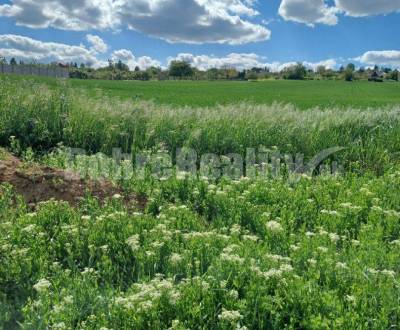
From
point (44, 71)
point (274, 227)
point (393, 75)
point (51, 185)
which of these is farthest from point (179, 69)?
point (274, 227)

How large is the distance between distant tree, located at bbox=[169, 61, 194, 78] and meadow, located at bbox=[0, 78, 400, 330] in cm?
10995

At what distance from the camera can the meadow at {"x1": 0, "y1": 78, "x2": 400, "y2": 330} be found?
367 centimetres

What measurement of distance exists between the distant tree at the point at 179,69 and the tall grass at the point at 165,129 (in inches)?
4250

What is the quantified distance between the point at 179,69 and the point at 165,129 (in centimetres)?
11030

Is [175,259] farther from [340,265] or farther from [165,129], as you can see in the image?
[165,129]

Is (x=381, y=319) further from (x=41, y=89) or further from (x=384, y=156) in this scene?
(x=41, y=89)

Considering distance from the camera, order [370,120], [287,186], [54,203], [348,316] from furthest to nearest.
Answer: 1. [370,120]
2. [287,186]
3. [54,203]
4. [348,316]

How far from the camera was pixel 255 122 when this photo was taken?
423 inches

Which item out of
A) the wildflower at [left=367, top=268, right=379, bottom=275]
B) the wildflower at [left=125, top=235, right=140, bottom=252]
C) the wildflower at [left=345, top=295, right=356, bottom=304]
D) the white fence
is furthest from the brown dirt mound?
the white fence

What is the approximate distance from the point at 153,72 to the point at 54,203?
109995 mm

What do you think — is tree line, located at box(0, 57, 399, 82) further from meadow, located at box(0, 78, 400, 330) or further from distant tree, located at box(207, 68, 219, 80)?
meadow, located at box(0, 78, 400, 330)

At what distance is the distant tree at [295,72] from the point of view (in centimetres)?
11100

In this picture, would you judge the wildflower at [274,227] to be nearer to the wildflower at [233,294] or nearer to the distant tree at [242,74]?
the wildflower at [233,294]

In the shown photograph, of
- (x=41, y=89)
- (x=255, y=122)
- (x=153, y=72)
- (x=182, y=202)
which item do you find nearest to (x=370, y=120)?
(x=255, y=122)
